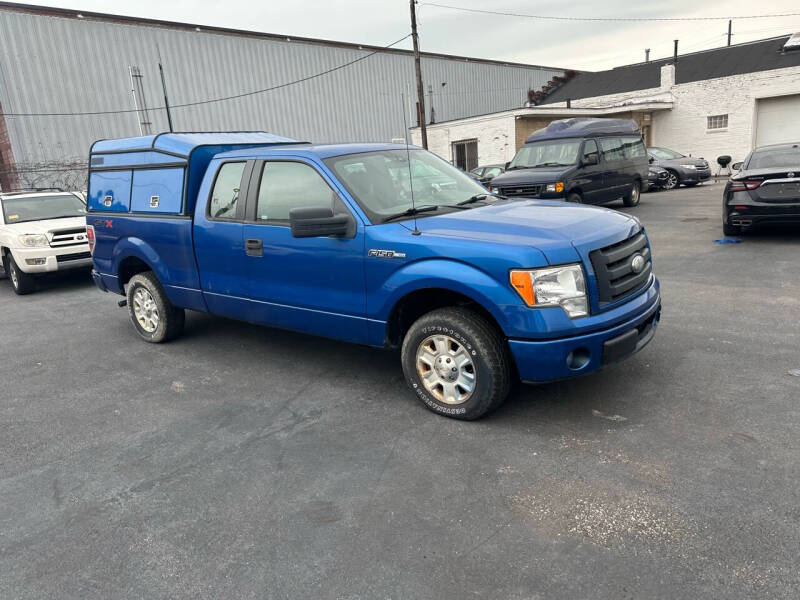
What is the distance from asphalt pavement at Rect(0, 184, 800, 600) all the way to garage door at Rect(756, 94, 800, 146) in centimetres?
2359

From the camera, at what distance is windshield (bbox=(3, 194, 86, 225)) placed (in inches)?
396

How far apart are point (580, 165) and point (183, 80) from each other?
75.2ft

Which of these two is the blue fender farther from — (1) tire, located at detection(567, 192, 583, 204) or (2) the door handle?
(1) tire, located at detection(567, 192, 583, 204)

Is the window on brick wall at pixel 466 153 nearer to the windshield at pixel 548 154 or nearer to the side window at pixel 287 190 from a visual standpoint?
the windshield at pixel 548 154

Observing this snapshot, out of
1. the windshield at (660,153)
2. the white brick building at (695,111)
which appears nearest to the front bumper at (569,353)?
the windshield at (660,153)

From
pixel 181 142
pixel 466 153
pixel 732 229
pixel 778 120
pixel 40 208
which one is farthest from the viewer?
pixel 466 153

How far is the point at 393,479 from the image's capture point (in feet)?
11.0

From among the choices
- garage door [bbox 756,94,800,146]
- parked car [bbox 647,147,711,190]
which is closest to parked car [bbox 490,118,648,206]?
parked car [bbox 647,147,711,190]

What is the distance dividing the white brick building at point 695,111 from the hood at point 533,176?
13044mm

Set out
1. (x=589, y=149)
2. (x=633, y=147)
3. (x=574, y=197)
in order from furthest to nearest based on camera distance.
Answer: (x=633, y=147), (x=589, y=149), (x=574, y=197)

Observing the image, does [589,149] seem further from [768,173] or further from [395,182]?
[395,182]

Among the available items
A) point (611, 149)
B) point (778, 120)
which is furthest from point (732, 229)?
point (778, 120)

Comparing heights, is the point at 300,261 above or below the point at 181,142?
below

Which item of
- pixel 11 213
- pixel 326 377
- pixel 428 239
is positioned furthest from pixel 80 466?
pixel 11 213
